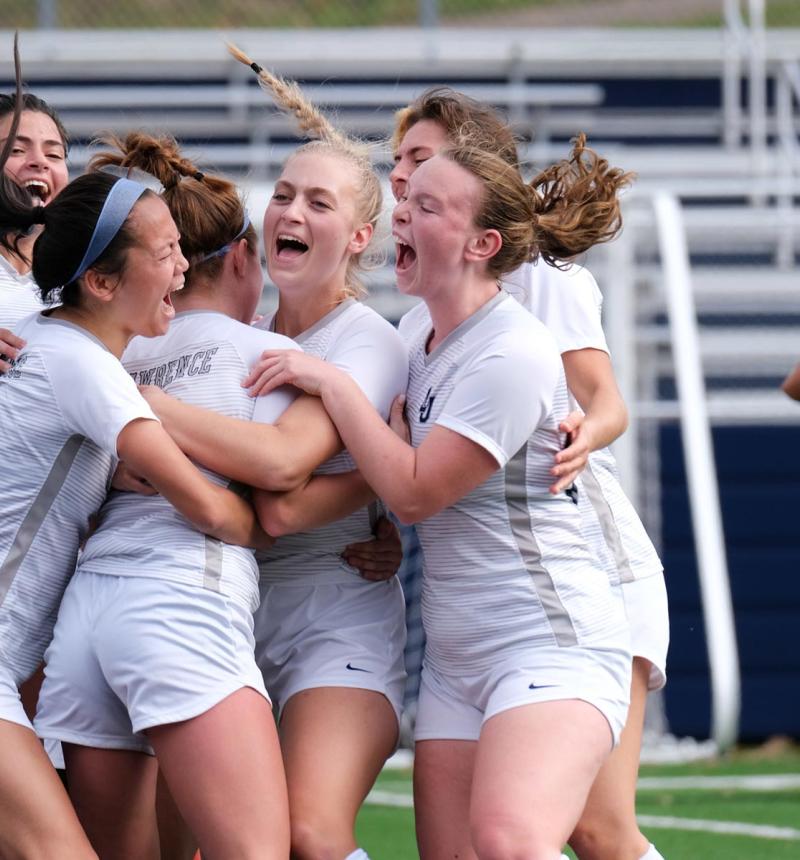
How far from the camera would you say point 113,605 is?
2883 mm

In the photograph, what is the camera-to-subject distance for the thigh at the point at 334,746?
2.99 meters

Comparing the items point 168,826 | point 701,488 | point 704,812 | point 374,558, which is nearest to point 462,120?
point 374,558

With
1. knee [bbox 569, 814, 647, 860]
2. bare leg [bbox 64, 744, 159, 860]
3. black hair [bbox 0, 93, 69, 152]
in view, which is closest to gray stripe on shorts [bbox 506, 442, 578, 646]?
knee [bbox 569, 814, 647, 860]

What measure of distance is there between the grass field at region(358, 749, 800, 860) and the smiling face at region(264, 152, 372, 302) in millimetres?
2700

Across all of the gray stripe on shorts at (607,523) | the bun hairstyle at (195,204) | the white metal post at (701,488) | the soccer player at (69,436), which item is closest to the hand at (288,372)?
the soccer player at (69,436)

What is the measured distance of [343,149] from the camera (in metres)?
3.52

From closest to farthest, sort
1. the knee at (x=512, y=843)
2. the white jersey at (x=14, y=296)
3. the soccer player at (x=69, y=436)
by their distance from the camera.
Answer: the knee at (x=512, y=843), the soccer player at (x=69, y=436), the white jersey at (x=14, y=296)

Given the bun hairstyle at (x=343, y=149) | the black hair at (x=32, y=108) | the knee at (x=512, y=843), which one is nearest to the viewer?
the knee at (x=512, y=843)

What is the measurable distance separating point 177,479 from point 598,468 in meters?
1.09

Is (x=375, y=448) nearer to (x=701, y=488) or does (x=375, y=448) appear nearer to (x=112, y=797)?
(x=112, y=797)

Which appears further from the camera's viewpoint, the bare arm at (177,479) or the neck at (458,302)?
the neck at (458,302)

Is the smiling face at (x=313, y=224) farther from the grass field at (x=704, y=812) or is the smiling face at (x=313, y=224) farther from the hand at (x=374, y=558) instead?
the grass field at (x=704, y=812)

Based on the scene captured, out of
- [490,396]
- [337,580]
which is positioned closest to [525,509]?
[490,396]

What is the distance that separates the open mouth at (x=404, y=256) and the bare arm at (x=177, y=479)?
61 centimetres
